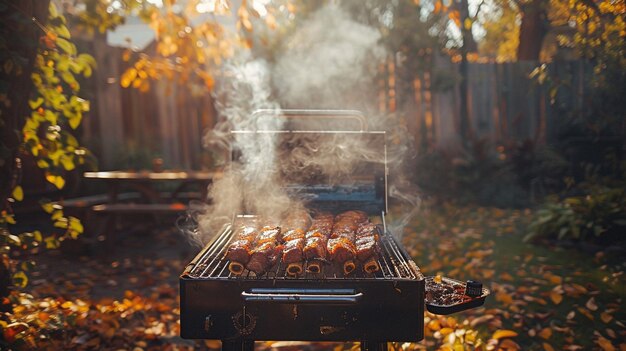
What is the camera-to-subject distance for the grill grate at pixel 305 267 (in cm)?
286

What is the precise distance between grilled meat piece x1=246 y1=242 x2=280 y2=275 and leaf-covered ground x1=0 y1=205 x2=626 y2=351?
60.6 inches

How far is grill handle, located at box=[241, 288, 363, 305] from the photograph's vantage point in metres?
2.58

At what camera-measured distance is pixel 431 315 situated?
15.9 ft

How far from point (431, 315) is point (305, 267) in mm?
2281

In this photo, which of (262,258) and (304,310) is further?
(262,258)

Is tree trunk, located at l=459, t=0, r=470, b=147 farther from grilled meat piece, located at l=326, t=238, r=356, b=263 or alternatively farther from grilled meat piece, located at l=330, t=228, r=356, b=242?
grilled meat piece, located at l=326, t=238, r=356, b=263

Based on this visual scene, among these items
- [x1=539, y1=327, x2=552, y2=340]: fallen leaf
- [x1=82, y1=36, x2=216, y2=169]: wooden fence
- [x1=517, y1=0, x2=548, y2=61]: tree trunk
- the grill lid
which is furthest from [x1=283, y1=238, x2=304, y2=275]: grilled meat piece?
[x1=517, y1=0, x2=548, y2=61]: tree trunk

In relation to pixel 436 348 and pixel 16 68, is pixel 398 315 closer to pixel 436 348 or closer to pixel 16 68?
pixel 436 348

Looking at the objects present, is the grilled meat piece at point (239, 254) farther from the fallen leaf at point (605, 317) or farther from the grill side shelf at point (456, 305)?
the fallen leaf at point (605, 317)

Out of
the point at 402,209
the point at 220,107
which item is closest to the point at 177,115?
the point at 220,107

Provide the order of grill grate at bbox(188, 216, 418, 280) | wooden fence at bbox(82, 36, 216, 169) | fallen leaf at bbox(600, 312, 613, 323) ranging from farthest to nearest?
wooden fence at bbox(82, 36, 216, 169) → fallen leaf at bbox(600, 312, 613, 323) → grill grate at bbox(188, 216, 418, 280)

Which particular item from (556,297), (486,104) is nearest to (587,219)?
(556,297)

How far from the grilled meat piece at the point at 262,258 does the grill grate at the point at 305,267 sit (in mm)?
40

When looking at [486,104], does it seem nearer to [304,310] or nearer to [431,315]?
[431,315]
